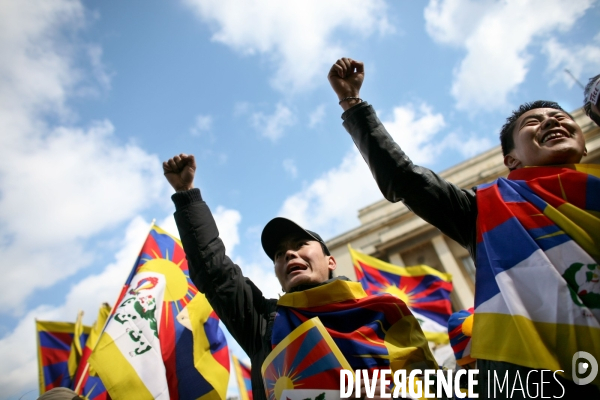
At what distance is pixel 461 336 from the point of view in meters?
3.21

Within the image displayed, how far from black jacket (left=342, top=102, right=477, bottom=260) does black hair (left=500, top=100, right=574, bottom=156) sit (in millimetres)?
385

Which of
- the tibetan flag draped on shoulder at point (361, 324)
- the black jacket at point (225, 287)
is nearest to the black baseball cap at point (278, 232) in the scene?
the black jacket at point (225, 287)

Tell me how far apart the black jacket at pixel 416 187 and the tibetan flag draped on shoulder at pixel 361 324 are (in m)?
0.44

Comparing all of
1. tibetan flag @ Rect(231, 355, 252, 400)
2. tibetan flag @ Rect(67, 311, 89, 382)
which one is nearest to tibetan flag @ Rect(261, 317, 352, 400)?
tibetan flag @ Rect(67, 311, 89, 382)

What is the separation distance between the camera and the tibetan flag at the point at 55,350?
564 cm

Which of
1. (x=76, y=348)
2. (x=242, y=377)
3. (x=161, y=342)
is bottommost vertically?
(x=242, y=377)

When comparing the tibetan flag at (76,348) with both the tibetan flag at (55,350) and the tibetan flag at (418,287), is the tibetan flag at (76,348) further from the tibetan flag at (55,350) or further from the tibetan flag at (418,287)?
the tibetan flag at (418,287)

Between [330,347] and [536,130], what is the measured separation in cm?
127

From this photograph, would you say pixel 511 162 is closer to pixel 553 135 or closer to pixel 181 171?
pixel 553 135

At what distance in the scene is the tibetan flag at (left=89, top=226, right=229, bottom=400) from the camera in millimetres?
3047

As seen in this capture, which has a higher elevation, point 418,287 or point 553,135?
point 553,135

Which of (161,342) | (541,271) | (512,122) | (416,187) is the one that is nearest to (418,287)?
(161,342)

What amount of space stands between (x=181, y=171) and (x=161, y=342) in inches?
79.4

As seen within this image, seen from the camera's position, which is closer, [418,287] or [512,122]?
[512,122]
